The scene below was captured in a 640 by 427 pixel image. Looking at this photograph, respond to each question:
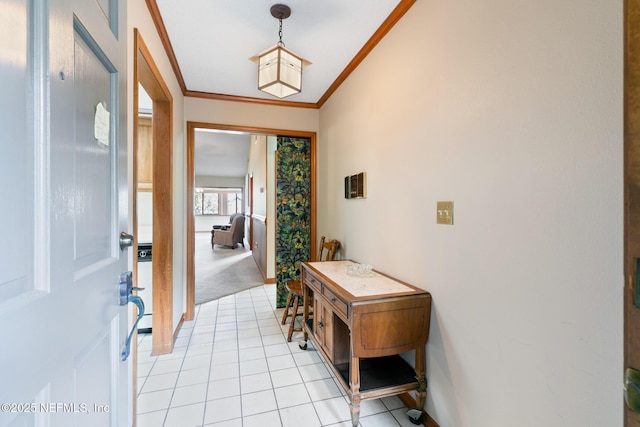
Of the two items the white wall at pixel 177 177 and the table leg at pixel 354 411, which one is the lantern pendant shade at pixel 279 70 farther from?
the table leg at pixel 354 411

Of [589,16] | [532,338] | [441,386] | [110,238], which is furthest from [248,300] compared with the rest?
[589,16]

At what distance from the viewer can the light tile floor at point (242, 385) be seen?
167cm

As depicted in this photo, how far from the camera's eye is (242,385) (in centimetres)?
197

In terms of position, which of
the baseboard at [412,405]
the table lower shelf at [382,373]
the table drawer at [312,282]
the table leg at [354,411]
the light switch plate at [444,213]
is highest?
the light switch plate at [444,213]

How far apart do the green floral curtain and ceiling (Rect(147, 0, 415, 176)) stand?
725 mm

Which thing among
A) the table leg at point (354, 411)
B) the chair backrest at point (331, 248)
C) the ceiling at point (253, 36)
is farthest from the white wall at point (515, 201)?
the chair backrest at point (331, 248)

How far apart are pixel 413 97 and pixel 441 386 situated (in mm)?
1683

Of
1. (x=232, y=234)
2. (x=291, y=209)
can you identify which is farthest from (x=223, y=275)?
(x=232, y=234)

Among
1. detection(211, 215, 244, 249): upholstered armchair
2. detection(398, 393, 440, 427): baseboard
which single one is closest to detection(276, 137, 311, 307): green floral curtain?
detection(398, 393, 440, 427): baseboard

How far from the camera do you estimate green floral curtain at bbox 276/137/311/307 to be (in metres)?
3.48

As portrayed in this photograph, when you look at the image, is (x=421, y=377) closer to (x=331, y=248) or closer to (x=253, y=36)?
(x=331, y=248)

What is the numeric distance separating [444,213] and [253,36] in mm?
1946

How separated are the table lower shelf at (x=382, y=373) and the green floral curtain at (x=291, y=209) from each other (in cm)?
174

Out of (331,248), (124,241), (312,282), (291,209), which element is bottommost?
(312,282)
